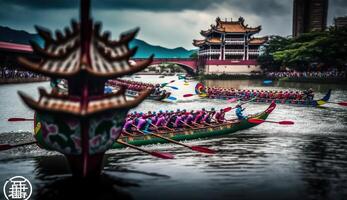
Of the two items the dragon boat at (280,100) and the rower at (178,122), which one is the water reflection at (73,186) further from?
the dragon boat at (280,100)

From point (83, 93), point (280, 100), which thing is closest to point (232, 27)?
point (280, 100)

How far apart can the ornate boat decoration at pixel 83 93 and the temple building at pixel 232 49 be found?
65290 mm

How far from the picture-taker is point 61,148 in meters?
8.67

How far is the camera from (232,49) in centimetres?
7594

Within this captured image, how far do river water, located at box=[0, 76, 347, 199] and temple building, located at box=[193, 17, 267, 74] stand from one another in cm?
5431

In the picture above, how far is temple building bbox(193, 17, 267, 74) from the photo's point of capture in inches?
2879

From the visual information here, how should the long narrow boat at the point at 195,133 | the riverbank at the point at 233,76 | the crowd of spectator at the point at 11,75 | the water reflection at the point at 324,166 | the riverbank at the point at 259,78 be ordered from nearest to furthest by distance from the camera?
the water reflection at the point at 324,166
the long narrow boat at the point at 195,133
the crowd of spectator at the point at 11,75
the riverbank at the point at 259,78
the riverbank at the point at 233,76

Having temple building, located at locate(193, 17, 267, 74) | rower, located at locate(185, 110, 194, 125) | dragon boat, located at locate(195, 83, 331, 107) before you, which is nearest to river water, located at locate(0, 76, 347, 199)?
rower, located at locate(185, 110, 194, 125)

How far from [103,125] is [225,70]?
6585 cm

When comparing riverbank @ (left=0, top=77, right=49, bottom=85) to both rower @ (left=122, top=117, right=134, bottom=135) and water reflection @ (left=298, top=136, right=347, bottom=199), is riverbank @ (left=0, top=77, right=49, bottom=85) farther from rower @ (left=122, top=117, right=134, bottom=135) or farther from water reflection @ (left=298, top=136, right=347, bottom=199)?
water reflection @ (left=298, top=136, right=347, bottom=199)

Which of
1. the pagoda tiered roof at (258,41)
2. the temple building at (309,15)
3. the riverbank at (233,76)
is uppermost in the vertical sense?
the temple building at (309,15)

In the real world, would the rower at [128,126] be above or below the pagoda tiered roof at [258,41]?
below

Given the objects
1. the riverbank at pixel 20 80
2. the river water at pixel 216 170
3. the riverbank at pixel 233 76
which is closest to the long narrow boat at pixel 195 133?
the river water at pixel 216 170

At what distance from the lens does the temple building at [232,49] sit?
73.1 meters
